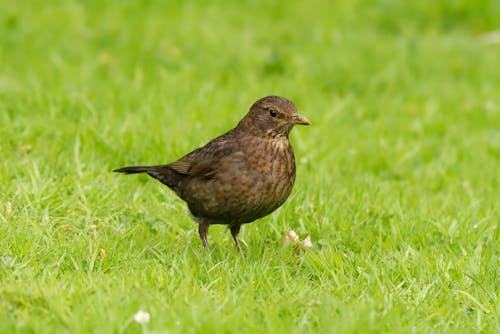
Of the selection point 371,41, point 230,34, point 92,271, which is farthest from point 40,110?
point 371,41

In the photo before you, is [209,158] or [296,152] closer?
[209,158]

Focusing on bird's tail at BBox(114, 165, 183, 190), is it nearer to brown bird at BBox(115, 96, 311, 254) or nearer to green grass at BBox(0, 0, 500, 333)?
brown bird at BBox(115, 96, 311, 254)

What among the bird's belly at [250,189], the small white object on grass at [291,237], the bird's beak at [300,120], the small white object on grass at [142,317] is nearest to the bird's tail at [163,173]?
the bird's belly at [250,189]

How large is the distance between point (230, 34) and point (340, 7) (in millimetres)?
2112

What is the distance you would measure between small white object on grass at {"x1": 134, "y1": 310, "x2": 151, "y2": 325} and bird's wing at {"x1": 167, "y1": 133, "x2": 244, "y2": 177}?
148 cm

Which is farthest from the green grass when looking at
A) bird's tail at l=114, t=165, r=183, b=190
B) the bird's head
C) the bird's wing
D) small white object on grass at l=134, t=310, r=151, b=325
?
the bird's head

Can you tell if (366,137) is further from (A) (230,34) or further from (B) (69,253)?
(B) (69,253)

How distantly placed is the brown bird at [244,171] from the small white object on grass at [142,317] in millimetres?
1313

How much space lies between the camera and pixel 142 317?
3.94m

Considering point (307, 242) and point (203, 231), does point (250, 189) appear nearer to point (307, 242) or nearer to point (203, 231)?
point (203, 231)

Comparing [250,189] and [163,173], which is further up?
[250,189]

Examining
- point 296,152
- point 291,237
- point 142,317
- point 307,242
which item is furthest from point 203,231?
point 296,152

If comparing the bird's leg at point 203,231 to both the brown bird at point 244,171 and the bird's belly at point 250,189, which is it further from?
the bird's belly at point 250,189

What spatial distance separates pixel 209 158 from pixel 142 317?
166cm
